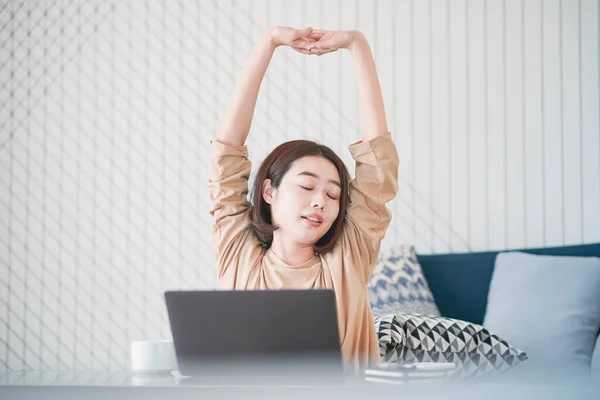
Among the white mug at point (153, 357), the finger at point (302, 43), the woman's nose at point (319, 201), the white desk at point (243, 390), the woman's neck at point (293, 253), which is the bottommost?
the white mug at point (153, 357)

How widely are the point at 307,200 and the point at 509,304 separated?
1408 millimetres

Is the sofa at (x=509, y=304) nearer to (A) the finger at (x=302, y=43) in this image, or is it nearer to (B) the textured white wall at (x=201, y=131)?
(B) the textured white wall at (x=201, y=131)

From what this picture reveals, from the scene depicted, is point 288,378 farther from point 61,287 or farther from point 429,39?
point 61,287

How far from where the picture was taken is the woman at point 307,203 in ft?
6.27

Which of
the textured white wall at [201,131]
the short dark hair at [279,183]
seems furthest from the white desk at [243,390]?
the textured white wall at [201,131]

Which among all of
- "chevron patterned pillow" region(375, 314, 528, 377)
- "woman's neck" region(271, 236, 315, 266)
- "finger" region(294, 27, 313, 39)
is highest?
"finger" region(294, 27, 313, 39)

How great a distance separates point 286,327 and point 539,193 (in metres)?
2.51

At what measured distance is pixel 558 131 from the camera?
11.6ft

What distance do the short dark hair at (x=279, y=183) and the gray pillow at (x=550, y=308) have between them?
1222 mm

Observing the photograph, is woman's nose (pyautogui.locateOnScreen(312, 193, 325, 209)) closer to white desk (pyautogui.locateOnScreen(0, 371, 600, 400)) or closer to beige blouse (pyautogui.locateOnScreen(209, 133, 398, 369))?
beige blouse (pyautogui.locateOnScreen(209, 133, 398, 369))

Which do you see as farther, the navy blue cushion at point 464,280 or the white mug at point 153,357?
the navy blue cushion at point 464,280

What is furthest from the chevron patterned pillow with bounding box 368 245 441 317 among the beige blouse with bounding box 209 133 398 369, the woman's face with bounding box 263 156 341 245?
the woman's face with bounding box 263 156 341 245

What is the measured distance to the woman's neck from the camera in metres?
1.97

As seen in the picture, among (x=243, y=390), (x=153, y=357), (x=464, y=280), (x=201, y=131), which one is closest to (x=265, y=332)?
(x=243, y=390)
